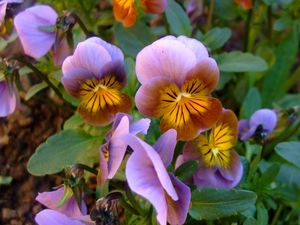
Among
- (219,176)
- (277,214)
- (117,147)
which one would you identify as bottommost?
(277,214)

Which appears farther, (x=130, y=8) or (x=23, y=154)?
(x=23, y=154)

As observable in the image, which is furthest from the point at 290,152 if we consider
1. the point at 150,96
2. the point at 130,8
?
the point at 130,8

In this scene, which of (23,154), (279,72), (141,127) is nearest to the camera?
(141,127)

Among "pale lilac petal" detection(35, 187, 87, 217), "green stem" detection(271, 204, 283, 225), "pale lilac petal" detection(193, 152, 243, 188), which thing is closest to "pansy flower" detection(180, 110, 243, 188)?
"pale lilac petal" detection(193, 152, 243, 188)

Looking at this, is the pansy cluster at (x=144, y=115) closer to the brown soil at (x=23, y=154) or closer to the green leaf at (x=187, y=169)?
the green leaf at (x=187, y=169)

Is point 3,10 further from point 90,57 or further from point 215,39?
point 215,39

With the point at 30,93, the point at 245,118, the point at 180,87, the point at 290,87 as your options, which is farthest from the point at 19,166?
the point at 290,87

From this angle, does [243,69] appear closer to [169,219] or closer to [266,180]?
[266,180]
